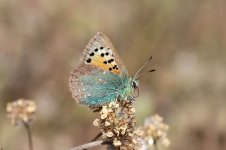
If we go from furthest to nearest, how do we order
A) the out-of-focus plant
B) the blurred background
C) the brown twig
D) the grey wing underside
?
the blurred background, the out-of-focus plant, the grey wing underside, the brown twig

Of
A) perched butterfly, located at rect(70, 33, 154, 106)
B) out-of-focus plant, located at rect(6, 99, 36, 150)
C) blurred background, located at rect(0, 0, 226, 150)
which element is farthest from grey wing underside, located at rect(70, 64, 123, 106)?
blurred background, located at rect(0, 0, 226, 150)

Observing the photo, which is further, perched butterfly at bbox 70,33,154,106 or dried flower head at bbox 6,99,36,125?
dried flower head at bbox 6,99,36,125

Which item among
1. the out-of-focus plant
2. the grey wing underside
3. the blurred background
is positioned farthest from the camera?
the blurred background

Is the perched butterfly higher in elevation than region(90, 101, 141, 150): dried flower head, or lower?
higher

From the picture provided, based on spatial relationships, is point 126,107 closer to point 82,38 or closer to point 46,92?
point 46,92

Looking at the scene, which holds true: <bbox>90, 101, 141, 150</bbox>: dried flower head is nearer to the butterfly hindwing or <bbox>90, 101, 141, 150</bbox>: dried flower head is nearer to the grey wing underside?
the grey wing underside

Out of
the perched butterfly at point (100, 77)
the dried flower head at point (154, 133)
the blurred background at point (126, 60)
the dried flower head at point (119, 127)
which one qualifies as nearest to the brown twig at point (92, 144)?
the dried flower head at point (119, 127)

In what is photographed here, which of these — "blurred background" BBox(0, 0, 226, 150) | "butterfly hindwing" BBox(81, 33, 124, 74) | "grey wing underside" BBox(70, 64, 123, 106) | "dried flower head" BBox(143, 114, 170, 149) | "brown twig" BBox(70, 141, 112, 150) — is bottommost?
"brown twig" BBox(70, 141, 112, 150)

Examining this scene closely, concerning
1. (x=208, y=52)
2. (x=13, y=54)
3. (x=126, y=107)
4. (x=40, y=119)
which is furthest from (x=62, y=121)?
(x=126, y=107)
